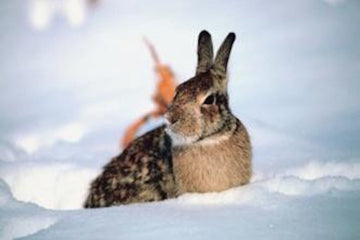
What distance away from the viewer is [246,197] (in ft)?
9.26

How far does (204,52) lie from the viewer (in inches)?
127

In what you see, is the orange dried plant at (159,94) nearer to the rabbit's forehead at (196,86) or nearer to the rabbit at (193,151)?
the rabbit at (193,151)

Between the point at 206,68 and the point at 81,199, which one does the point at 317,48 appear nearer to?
the point at 206,68

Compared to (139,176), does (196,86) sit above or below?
above

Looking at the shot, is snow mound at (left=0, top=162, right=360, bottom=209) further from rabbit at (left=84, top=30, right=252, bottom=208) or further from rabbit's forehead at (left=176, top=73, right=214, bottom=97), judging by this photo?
rabbit's forehead at (left=176, top=73, right=214, bottom=97)

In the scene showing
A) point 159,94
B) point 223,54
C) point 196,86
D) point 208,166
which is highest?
point 159,94

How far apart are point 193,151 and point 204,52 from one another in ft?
1.62

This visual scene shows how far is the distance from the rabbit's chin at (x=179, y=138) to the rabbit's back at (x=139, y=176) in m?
0.15

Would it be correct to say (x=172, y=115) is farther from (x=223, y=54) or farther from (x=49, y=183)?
(x=49, y=183)

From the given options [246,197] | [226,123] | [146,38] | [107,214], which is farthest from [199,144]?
[146,38]

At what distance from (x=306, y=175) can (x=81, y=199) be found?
122cm

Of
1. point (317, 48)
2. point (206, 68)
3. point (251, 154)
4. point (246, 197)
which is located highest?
point (317, 48)

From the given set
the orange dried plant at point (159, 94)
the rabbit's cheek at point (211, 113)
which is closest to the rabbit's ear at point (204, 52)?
the rabbit's cheek at point (211, 113)

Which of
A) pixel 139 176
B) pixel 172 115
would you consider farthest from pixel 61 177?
pixel 172 115
